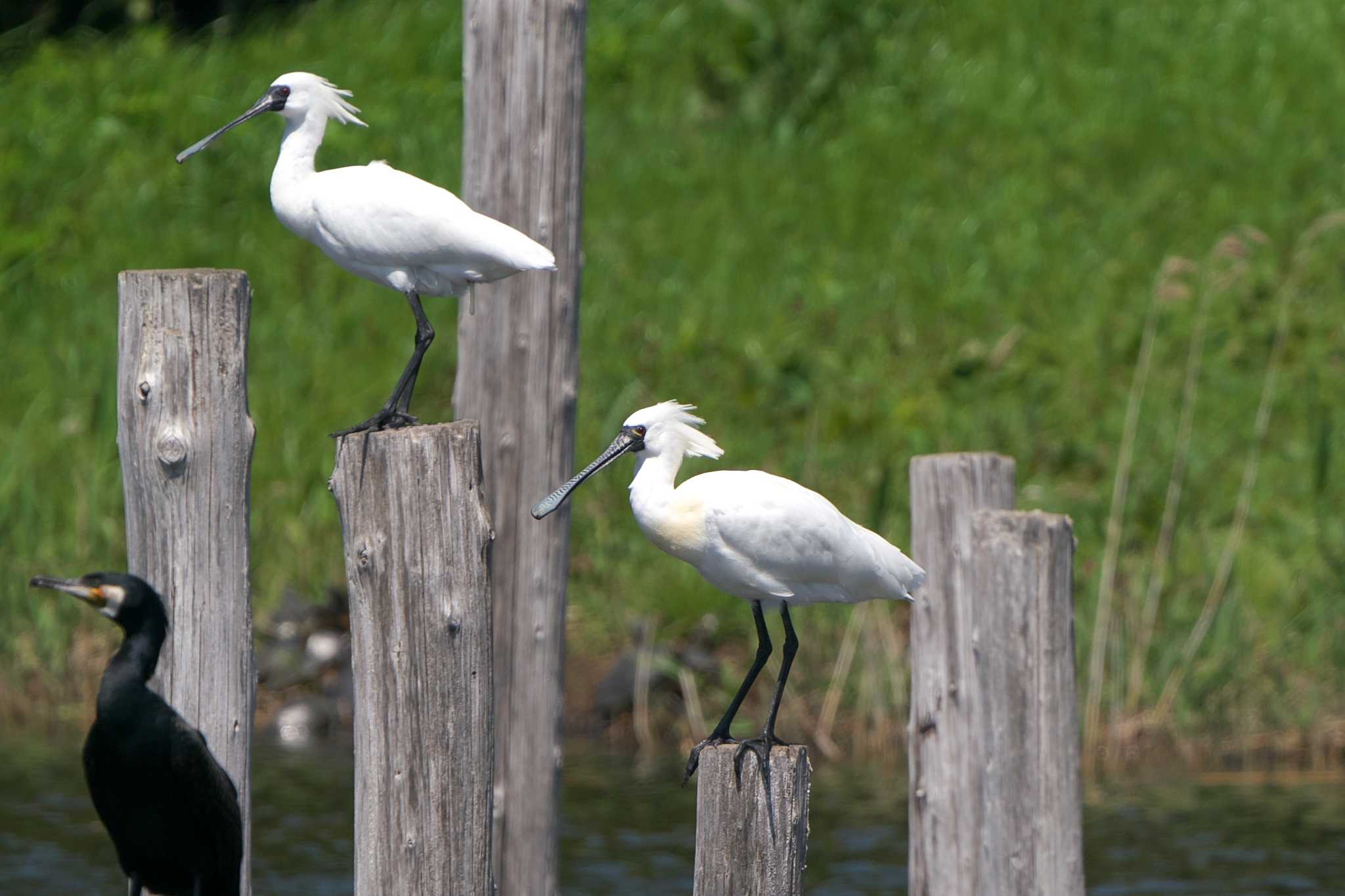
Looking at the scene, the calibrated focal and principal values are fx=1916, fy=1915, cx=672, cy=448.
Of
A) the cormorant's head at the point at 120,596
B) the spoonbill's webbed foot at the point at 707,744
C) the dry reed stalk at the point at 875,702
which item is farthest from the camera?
the dry reed stalk at the point at 875,702

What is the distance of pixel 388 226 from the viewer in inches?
189

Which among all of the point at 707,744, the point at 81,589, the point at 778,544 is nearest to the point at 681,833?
the point at 707,744

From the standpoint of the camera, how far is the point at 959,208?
14461mm

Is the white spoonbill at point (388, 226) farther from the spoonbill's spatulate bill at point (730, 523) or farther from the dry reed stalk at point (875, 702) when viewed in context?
the dry reed stalk at point (875, 702)

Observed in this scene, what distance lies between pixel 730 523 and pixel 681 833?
194 inches

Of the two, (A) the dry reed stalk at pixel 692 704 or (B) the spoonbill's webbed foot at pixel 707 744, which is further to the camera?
(A) the dry reed stalk at pixel 692 704

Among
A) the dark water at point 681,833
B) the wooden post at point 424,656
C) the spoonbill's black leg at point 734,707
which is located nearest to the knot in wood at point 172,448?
the wooden post at point 424,656

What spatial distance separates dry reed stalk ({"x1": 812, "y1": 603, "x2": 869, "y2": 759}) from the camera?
9.16 m

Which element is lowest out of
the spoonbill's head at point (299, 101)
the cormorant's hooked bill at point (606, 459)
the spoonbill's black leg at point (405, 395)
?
the cormorant's hooked bill at point (606, 459)

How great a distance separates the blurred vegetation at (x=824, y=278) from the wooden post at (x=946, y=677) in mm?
3333

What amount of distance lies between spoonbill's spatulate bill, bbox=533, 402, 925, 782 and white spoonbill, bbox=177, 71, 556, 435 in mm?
506

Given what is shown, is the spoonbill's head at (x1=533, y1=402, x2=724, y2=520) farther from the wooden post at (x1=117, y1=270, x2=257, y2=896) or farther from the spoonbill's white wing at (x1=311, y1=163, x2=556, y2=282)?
the wooden post at (x1=117, y1=270, x2=257, y2=896)

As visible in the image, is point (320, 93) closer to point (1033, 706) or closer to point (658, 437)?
point (658, 437)

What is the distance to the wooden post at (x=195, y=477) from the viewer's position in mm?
4512
